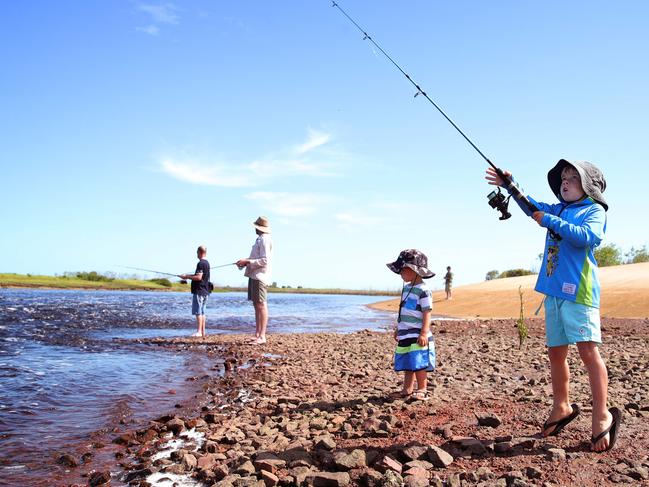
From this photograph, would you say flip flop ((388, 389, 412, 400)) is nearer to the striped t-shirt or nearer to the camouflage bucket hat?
the striped t-shirt

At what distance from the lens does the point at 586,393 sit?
5.96 metres

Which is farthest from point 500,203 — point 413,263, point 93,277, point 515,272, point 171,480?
point 93,277

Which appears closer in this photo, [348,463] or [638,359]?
[348,463]

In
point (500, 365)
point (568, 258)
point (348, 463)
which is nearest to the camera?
point (348, 463)

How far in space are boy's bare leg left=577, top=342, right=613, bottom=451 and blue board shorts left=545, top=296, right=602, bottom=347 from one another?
3.5 inches

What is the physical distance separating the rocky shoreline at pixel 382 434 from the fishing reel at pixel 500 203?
1.92 meters

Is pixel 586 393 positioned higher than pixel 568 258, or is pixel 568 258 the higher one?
pixel 568 258

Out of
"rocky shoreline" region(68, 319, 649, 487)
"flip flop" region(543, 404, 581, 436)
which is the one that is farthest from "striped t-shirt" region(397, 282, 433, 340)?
"flip flop" region(543, 404, 581, 436)

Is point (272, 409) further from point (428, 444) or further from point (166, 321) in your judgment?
point (166, 321)

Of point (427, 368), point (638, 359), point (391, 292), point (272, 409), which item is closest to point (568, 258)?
point (427, 368)

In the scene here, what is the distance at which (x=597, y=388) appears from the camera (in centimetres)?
406

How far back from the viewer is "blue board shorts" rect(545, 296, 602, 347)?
405 cm

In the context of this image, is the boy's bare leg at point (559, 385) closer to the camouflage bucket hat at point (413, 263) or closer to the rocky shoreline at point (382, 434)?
the rocky shoreline at point (382, 434)

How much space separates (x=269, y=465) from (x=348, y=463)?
0.60m
